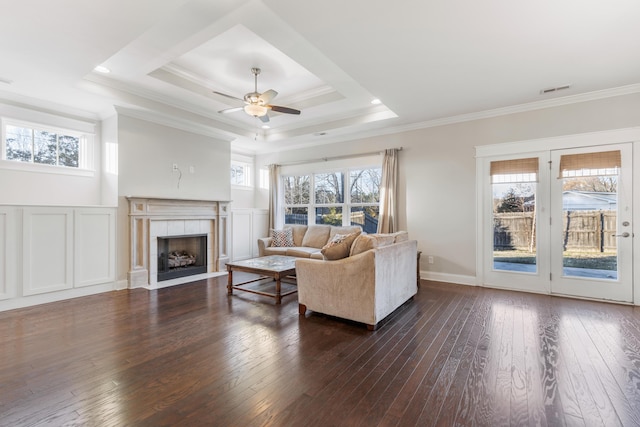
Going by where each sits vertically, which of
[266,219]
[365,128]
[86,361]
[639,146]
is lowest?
[86,361]

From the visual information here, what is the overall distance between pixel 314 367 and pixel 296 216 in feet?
16.7

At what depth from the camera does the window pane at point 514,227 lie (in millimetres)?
4438

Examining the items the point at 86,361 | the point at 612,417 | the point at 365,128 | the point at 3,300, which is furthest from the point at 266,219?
the point at 612,417

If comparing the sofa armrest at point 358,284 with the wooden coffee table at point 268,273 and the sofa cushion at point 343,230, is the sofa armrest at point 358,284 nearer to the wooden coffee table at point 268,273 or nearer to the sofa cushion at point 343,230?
the wooden coffee table at point 268,273

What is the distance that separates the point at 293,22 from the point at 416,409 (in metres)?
3.04

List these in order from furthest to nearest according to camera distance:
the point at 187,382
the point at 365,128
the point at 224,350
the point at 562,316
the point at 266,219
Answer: the point at 266,219, the point at 365,128, the point at 562,316, the point at 224,350, the point at 187,382

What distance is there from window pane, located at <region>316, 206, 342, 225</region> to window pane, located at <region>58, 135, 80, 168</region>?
177 inches

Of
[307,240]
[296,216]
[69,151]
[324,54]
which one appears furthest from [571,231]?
[69,151]

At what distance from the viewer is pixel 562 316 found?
11.0ft

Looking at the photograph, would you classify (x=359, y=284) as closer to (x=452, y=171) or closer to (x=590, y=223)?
(x=452, y=171)

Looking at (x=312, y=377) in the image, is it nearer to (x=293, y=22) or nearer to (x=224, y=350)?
(x=224, y=350)

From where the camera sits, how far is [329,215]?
6637 millimetres

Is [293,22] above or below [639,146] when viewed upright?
above

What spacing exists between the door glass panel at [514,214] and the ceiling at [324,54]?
3.12 ft
